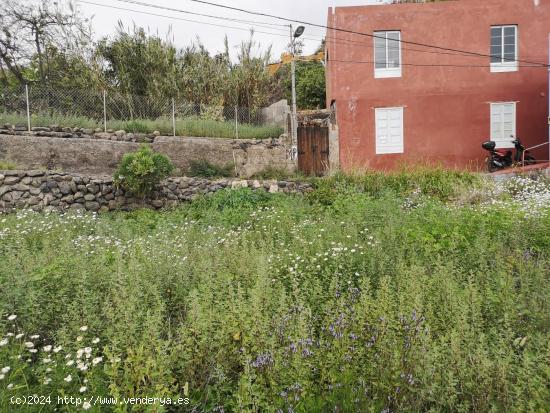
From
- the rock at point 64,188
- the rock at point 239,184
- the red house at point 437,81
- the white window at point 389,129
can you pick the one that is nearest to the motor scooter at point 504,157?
the red house at point 437,81

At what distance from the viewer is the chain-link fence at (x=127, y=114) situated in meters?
14.0

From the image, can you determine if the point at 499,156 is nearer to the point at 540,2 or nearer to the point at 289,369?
the point at 540,2

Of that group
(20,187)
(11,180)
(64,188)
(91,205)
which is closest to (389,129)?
(91,205)

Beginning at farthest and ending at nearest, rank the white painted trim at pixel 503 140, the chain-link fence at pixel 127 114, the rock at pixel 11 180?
the white painted trim at pixel 503 140, the chain-link fence at pixel 127 114, the rock at pixel 11 180

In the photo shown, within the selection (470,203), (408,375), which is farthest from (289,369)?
(470,203)

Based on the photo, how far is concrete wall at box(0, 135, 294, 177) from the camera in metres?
12.8

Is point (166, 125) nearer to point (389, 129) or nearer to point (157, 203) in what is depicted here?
point (157, 203)

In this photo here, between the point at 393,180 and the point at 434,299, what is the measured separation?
9.25 meters

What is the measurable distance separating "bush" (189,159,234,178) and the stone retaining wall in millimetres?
1281

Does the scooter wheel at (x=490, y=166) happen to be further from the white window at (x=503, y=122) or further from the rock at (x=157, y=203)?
the rock at (x=157, y=203)

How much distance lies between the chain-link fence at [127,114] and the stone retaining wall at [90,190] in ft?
9.85

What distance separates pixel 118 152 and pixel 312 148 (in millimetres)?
7021

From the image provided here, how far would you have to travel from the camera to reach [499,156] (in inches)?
620

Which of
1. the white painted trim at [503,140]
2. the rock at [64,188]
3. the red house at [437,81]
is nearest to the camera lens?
the rock at [64,188]
